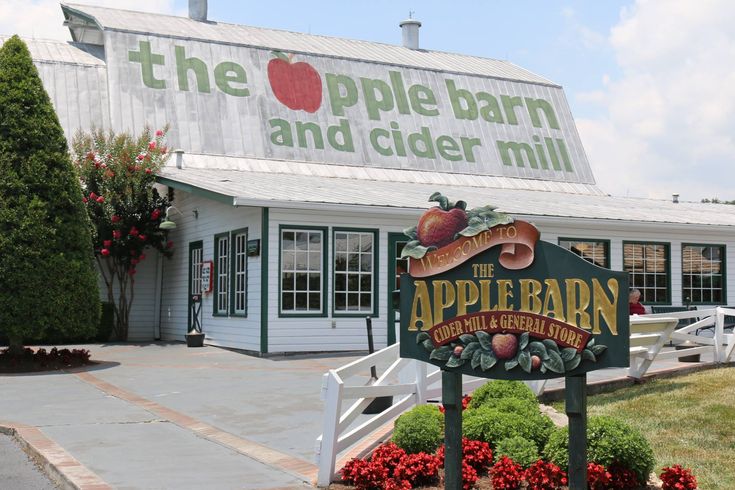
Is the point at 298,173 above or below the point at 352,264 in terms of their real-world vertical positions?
above

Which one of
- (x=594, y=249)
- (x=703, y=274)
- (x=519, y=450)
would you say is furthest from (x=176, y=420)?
(x=703, y=274)

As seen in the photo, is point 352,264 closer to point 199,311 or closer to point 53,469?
point 199,311

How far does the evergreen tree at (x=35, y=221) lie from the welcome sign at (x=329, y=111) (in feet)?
26.1

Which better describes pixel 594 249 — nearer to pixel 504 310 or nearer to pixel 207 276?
pixel 207 276

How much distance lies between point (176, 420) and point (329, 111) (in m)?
17.0

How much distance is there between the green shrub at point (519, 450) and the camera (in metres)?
6.80

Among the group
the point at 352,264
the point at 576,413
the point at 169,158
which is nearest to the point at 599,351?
the point at 576,413

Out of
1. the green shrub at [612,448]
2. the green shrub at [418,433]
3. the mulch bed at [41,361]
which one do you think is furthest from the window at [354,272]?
the green shrub at [612,448]

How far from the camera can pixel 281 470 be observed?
764cm

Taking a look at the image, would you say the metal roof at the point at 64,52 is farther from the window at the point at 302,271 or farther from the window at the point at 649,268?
the window at the point at 649,268

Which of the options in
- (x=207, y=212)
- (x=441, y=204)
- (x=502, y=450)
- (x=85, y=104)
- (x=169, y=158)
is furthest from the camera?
(x=85, y=104)

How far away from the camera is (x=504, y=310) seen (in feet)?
19.8

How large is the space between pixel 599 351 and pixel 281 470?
125 inches

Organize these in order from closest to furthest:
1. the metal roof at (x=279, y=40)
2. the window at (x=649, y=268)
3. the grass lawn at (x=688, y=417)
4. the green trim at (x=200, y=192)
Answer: the grass lawn at (x=688, y=417), the green trim at (x=200, y=192), the window at (x=649, y=268), the metal roof at (x=279, y=40)
